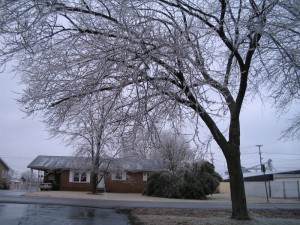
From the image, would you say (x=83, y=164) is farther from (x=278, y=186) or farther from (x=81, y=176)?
(x=278, y=186)

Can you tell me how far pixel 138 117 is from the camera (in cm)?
1039

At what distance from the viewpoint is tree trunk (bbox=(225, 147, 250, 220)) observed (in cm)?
1435

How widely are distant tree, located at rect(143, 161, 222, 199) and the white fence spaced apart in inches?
377

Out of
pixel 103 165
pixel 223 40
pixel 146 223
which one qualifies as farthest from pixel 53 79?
pixel 103 165

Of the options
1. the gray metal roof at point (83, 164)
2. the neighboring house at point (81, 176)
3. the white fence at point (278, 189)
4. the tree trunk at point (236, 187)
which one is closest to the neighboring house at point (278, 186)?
the white fence at point (278, 189)

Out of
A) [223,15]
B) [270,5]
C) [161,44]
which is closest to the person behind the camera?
[161,44]

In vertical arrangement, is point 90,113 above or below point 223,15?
below

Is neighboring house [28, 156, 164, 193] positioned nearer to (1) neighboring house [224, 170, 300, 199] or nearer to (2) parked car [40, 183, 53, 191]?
(2) parked car [40, 183, 53, 191]

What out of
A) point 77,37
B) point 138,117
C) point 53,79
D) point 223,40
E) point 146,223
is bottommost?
point 146,223

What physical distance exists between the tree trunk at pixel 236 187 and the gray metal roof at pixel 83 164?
68.9 feet

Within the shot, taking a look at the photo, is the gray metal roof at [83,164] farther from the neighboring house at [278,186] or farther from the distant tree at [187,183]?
the neighboring house at [278,186]

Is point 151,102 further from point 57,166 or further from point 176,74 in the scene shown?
point 57,166

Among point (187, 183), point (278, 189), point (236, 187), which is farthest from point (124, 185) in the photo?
point (236, 187)

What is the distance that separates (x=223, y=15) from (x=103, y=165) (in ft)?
89.9
